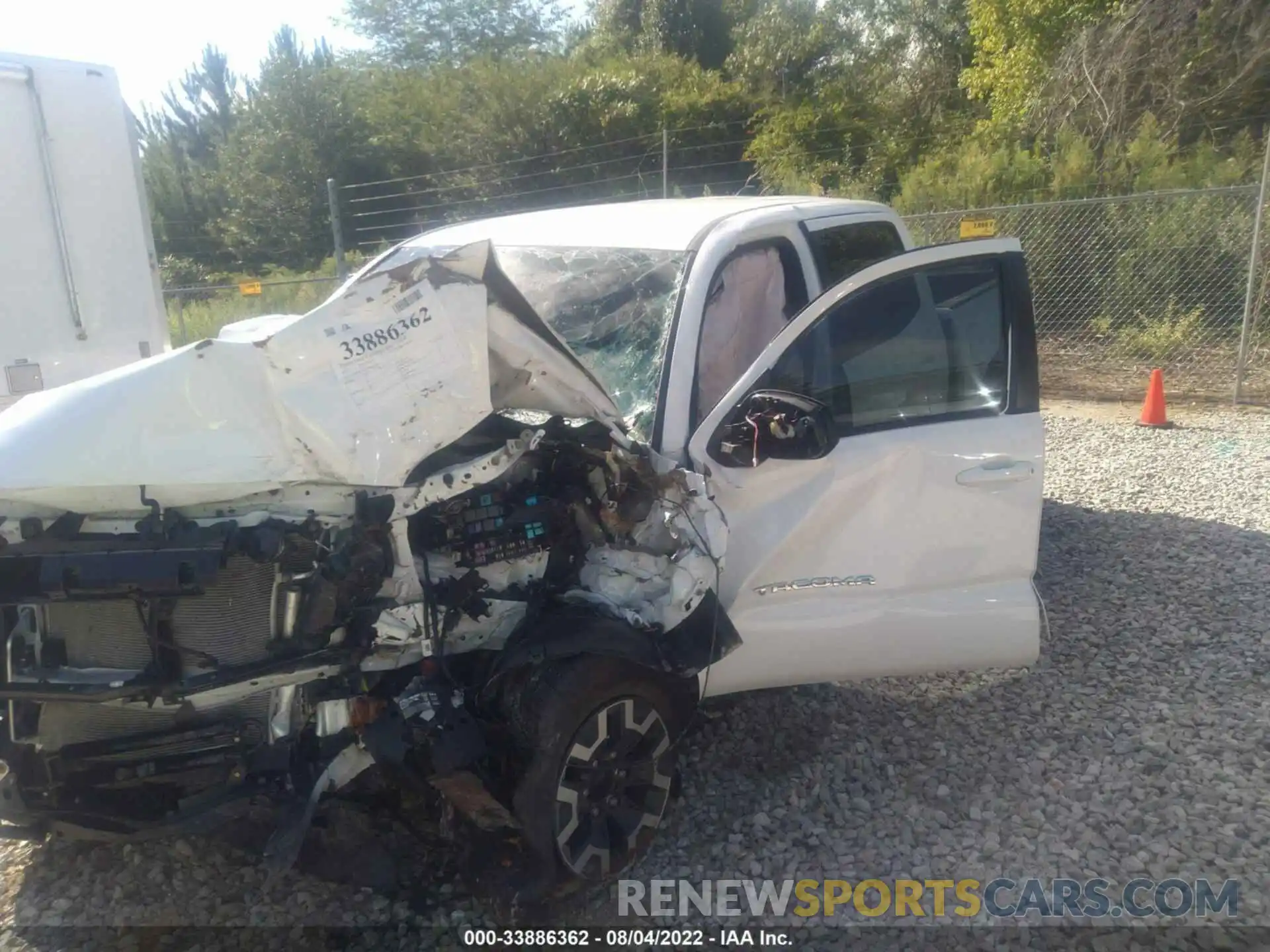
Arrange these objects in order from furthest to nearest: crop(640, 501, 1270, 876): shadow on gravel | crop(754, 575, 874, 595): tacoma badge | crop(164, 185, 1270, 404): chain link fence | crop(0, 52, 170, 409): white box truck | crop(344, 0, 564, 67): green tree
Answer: crop(344, 0, 564, 67): green tree < crop(164, 185, 1270, 404): chain link fence < crop(0, 52, 170, 409): white box truck < crop(754, 575, 874, 595): tacoma badge < crop(640, 501, 1270, 876): shadow on gravel

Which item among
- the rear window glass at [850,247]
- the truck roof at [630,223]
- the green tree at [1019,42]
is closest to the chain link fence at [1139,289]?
the green tree at [1019,42]

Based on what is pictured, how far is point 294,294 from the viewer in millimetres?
16984

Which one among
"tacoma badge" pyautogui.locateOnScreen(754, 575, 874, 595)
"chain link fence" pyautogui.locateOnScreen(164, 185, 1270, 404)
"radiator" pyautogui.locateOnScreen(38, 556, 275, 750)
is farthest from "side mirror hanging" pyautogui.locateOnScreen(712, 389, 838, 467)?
"chain link fence" pyautogui.locateOnScreen(164, 185, 1270, 404)

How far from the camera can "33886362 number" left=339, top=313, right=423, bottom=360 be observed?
2854mm

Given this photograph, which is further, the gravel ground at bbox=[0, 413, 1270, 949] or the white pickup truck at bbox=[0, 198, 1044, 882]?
the gravel ground at bbox=[0, 413, 1270, 949]

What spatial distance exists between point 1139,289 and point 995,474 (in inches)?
331

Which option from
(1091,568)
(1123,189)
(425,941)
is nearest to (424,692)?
(425,941)

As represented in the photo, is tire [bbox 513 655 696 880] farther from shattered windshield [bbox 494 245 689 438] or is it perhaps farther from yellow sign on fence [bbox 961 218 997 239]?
yellow sign on fence [bbox 961 218 997 239]

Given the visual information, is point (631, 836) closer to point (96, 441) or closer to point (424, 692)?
point (424, 692)

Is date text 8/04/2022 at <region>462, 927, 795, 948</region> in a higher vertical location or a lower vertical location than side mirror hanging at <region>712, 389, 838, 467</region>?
lower

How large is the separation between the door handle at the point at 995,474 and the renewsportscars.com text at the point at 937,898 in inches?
54.7

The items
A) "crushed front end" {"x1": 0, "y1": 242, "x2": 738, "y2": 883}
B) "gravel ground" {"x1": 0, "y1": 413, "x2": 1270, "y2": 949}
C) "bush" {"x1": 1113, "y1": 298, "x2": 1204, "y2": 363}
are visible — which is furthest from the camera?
"bush" {"x1": 1113, "y1": 298, "x2": 1204, "y2": 363}

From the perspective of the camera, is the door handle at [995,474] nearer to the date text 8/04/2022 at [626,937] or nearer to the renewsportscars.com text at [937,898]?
the renewsportscars.com text at [937,898]

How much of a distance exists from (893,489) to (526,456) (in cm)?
138
